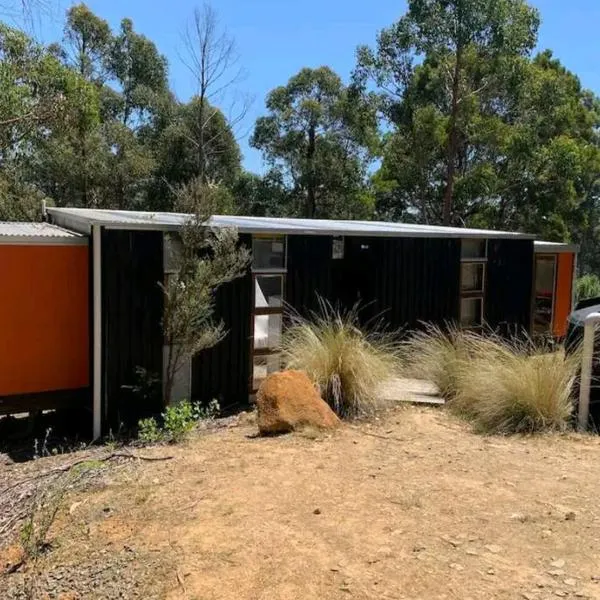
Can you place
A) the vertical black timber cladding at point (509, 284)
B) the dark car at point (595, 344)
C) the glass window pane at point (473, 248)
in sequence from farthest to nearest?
the vertical black timber cladding at point (509, 284) < the glass window pane at point (473, 248) < the dark car at point (595, 344)

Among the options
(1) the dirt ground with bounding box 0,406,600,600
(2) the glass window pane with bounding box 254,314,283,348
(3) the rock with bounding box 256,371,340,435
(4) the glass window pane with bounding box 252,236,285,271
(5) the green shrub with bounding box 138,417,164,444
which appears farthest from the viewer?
(2) the glass window pane with bounding box 254,314,283,348

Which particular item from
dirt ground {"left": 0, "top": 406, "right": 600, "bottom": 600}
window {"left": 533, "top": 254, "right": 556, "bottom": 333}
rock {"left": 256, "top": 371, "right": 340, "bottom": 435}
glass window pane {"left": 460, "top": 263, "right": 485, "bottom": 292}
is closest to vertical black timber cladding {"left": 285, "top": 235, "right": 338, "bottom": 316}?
rock {"left": 256, "top": 371, "right": 340, "bottom": 435}

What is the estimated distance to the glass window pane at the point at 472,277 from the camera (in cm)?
895

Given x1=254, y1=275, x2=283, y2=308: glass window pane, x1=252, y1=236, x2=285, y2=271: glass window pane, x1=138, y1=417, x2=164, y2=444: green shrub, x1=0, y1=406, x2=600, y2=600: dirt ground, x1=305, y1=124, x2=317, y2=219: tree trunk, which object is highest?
x1=305, y1=124, x2=317, y2=219: tree trunk

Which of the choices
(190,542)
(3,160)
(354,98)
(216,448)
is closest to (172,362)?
(216,448)

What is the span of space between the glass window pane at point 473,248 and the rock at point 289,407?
4355 mm

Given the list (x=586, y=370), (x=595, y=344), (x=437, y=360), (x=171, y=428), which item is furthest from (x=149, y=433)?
(x=595, y=344)

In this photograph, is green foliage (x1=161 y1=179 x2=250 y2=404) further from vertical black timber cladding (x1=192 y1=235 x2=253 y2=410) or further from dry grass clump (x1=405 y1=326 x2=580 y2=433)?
dry grass clump (x1=405 y1=326 x2=580 y2=433)

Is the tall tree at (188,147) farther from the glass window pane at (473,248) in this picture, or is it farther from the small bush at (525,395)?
the small bush at (525,395)

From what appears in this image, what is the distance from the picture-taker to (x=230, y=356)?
6816 millimetres

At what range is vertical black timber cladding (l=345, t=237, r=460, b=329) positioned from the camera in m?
8.17

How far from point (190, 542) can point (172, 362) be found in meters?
3.36

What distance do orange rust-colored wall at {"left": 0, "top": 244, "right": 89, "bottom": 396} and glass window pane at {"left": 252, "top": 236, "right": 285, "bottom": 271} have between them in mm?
1754

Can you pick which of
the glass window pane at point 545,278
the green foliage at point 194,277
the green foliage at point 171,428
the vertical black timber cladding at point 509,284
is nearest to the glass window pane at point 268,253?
the green foliage at point 194,277
